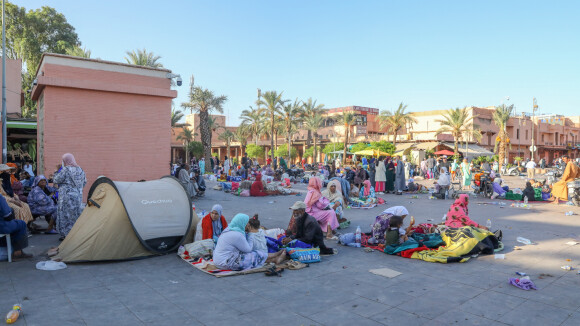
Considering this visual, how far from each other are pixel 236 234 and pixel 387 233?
2852mm

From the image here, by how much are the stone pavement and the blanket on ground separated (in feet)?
0.51

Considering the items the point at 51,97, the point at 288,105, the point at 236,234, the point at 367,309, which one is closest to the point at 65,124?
the point at 51,97

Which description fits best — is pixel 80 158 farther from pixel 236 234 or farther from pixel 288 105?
pixel 288 105

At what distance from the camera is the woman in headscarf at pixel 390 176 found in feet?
58.1

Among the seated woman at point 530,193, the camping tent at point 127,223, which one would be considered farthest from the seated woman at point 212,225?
the seated woman at point 530,193

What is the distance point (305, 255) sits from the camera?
612 centimetres

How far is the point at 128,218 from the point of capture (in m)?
6.18

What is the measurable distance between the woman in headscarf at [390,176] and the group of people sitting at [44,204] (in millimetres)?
13167

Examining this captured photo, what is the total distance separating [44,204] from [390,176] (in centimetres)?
1380

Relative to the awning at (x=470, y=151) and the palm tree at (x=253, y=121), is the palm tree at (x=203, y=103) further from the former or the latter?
the awning at (x=470, y=151)

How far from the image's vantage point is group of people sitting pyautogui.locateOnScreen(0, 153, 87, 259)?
6.07 metres

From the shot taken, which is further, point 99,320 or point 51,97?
point 51,97

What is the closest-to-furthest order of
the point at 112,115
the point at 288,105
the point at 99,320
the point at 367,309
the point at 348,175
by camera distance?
the point at 99,320 < the point at 367,309 < the point at 112,115 < the point at 348,175 < the point at 288,105

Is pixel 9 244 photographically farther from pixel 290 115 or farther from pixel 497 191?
pixel 290 115
